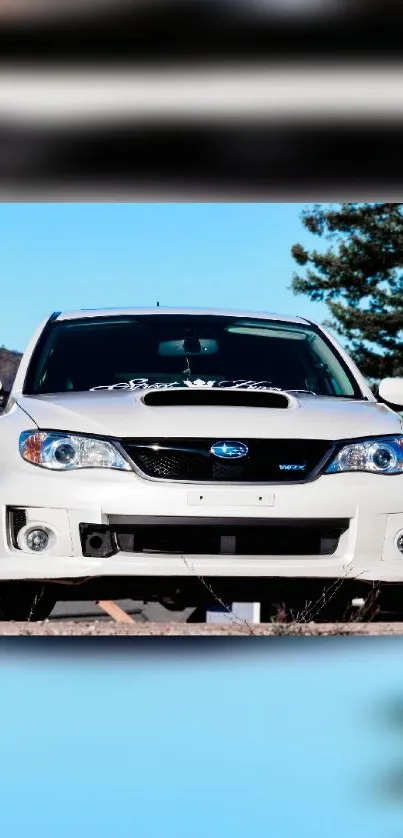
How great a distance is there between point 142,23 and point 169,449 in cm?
536

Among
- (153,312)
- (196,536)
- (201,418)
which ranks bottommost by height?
(196,536)

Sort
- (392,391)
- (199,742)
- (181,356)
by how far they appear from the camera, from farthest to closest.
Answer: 1. (181,356)
2. (392,391)
3. (199,742)

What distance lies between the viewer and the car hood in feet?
14.5

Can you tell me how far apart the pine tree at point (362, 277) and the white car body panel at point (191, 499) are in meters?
21.8

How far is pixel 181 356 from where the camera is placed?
511 cm

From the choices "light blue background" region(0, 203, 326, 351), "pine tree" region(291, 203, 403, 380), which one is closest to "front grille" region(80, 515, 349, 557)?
"light blue background" region(0, 203, 326, 351)

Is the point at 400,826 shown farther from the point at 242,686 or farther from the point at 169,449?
the point at 169,449

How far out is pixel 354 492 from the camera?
14.5ft

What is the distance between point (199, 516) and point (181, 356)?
38.3 inches

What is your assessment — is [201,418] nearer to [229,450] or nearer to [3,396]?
[229,450]

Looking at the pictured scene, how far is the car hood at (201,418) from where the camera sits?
442cm

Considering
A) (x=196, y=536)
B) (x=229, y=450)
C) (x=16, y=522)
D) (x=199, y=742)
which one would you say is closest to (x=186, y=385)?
(x=229, y=450)

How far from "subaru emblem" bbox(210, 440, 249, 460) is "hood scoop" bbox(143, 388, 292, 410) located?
0.20 meters

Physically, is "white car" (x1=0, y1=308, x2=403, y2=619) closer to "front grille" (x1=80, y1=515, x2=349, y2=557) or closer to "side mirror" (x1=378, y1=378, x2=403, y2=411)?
"front grille" (x1=80, y1=515, x2=349, y2=557)
